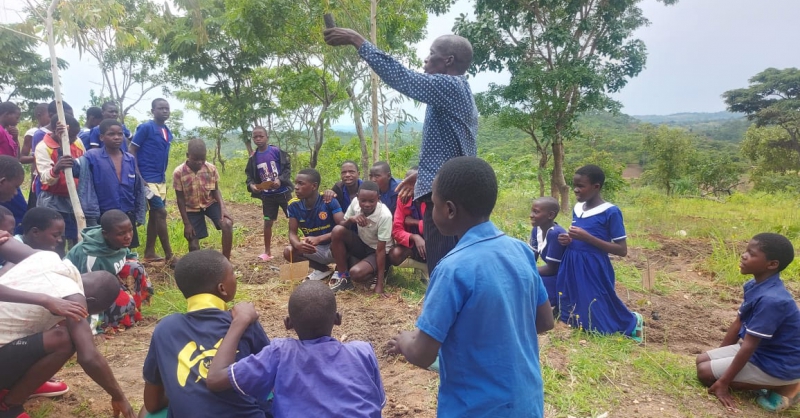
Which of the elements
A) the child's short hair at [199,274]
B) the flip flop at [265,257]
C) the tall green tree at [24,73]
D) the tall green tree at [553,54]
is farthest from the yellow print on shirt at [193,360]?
the tall green tree at [24,73]

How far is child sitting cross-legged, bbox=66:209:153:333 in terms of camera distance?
3504 millimetres

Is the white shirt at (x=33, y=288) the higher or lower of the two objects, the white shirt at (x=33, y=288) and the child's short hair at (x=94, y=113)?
the lower

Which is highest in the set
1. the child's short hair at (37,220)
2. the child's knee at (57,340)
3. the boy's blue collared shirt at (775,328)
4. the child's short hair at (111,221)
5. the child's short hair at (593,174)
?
the child's short hair at (593,174)

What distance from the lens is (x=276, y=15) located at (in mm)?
8523

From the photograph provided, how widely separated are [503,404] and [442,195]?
69 cm

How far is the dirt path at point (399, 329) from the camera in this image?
2762mm

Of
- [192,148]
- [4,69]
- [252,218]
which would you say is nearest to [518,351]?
[192,148]

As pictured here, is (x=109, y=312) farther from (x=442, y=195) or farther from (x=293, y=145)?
(x=293, y=145)

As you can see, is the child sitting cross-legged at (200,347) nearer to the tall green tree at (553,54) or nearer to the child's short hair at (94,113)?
the child's short hair at (94,113)

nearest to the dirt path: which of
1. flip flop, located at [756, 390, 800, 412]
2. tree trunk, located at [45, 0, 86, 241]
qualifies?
flip flop, located at [756, 390, 800, 412]

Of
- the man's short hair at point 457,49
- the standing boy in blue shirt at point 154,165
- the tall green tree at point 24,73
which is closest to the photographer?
the man's short hair at point 457,49

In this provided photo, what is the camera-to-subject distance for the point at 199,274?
6.88 ft

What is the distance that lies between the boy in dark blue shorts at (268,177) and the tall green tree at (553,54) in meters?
5.20

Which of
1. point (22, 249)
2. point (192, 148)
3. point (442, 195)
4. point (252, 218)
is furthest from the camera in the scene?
point (252, 218)
